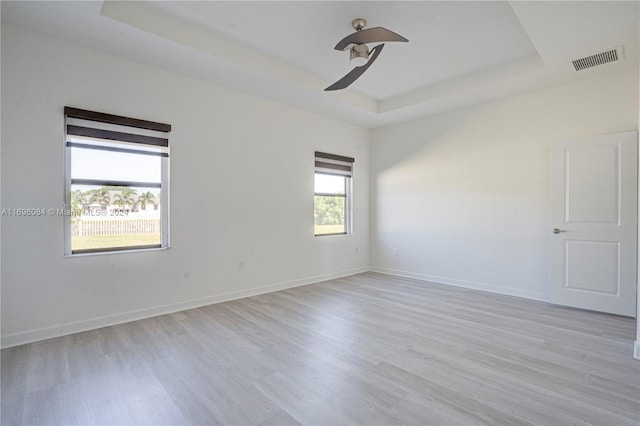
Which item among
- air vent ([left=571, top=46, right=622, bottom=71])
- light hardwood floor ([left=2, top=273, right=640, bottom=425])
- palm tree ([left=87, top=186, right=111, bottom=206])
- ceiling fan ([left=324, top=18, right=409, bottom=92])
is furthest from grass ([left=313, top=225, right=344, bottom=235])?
air vent ([left=571, top=46, right=622, bottom=71])

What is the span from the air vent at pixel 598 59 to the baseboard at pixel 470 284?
9.17 ft

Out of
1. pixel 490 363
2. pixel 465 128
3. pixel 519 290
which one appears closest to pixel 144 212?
pixel 490 363

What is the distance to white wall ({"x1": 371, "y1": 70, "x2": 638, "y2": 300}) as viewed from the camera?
3.99 metres

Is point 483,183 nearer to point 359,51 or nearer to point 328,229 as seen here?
point 328,229

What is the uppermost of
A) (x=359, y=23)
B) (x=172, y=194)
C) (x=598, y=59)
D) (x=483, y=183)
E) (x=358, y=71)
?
(x=359, y=23)

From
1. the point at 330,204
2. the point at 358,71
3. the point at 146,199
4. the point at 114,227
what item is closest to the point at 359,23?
the point at 358,71

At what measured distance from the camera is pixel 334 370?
93.0 inches

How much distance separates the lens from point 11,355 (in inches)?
102

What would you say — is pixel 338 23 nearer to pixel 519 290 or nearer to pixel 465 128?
pixel 465 128

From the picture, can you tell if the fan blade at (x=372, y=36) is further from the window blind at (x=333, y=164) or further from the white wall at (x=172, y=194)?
the window blind at (x=333, y=164)

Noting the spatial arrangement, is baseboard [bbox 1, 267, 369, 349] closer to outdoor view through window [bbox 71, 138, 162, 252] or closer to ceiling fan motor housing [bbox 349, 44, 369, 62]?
outdoor view through window [bbox 71, 138, 162, 252]

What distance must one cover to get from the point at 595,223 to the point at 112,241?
5.49m

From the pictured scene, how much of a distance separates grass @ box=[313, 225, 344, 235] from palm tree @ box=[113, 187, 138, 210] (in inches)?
107

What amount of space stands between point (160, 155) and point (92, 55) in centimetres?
113
